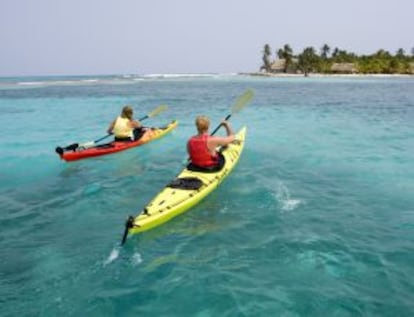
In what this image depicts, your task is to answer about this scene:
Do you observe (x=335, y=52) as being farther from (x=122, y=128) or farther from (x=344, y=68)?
(x=122, y=128)

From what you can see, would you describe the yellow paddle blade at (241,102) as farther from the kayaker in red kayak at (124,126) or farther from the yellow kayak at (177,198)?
the yellow kayak at (177,198)

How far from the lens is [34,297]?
19.7ft

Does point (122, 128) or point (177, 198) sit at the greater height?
point (122, 128)

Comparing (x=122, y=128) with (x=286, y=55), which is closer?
(x=122, y=128)

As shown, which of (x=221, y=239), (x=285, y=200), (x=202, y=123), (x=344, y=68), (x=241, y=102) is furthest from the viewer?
(x=344, y=68)

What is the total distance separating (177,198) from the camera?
28.2 feet

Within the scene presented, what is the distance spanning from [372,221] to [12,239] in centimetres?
689

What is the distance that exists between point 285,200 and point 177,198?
2672 millimetres

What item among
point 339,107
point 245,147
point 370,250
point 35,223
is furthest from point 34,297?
point 339,107

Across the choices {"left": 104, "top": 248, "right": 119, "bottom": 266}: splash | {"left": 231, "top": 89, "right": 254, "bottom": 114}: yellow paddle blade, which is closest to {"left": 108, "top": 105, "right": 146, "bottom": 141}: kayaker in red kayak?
{"left": 231, "top": 89, "right": 254, "bottom": 114}: yellow paddle blade

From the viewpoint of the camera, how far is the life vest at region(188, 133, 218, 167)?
9.53 m

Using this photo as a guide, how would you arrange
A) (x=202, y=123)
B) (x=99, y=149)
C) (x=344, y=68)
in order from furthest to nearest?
(x=344, y=68) < (x=99, y=149) < (x=202, y=123)

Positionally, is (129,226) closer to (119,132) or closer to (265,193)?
(265,193)

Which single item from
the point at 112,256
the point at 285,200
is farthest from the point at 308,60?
the point at 112,256
